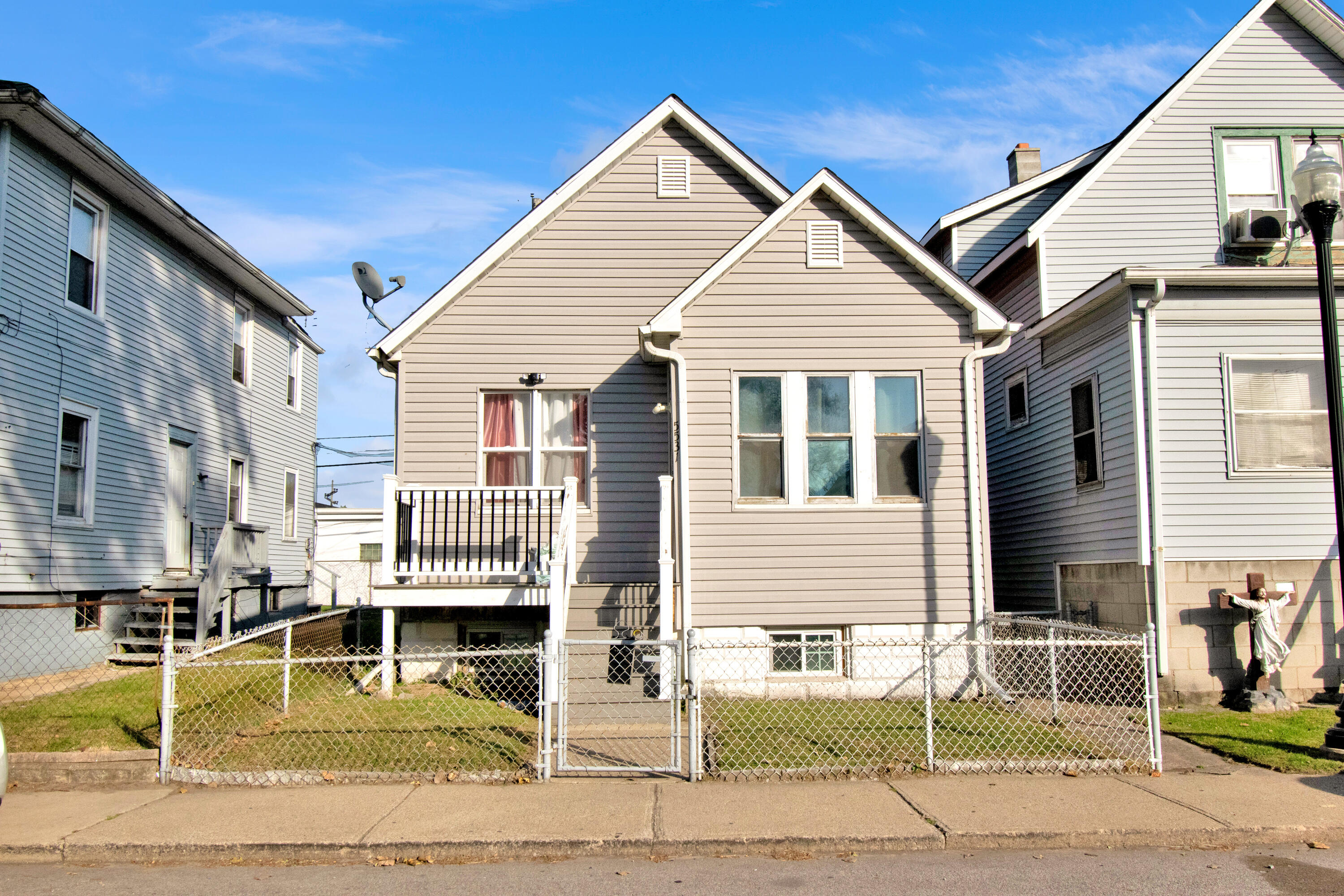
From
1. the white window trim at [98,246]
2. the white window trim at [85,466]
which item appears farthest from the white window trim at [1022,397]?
the white window trim at [98,246]

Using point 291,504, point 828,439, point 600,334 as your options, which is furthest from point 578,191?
point 291,504

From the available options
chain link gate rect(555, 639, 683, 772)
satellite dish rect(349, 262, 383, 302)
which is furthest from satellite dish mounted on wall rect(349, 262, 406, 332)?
chain link gate rect(555, 639, 683, 772)

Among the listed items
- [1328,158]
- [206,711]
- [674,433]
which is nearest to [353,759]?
[206,711]

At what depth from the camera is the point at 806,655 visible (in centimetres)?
1061

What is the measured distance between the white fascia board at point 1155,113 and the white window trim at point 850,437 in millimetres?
4090

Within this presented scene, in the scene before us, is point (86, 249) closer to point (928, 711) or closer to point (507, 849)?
point (507, 849)

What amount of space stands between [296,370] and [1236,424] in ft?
63.4

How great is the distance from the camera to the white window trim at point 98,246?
46.1ft

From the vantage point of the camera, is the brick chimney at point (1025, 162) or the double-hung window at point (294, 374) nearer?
the brick chimney at point (1025, 162)

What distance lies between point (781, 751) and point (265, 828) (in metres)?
3.98

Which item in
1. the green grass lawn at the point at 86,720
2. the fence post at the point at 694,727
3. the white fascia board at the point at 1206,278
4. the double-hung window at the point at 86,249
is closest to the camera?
the fence post at the point at 694,727

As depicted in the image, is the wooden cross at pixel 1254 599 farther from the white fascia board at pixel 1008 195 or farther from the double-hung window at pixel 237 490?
the double-hung window at pixel 237 490

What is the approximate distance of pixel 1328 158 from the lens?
8.30m

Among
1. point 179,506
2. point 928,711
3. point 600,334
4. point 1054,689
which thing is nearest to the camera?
point 928,711
